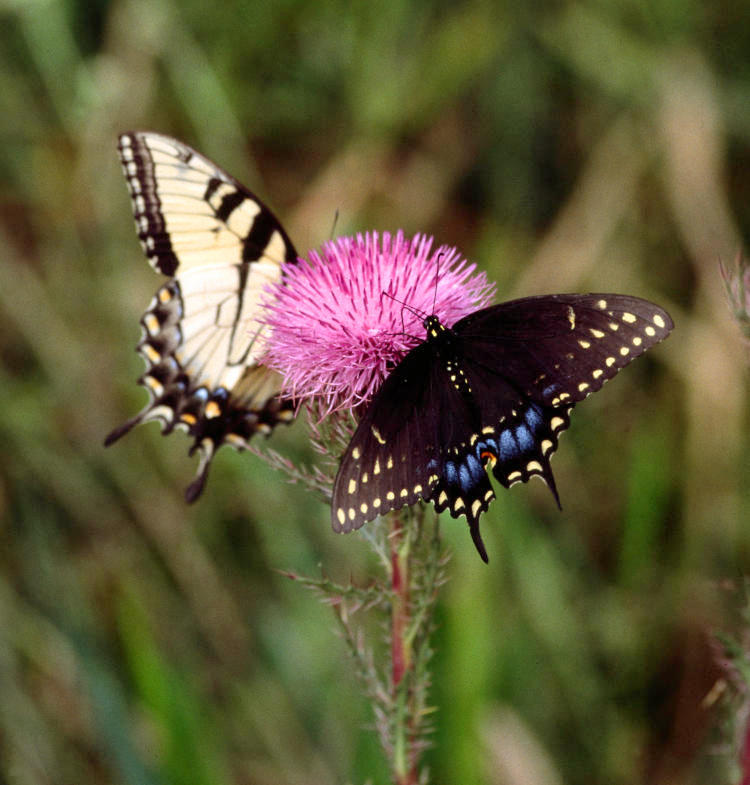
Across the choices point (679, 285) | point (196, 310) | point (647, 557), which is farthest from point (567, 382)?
point (679, 285)

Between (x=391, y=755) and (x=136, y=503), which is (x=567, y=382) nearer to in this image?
(x=391, y=755)

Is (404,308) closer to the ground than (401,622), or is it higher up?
higher up

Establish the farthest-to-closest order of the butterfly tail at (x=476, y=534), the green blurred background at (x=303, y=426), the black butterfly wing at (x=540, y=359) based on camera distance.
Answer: the green blurred background at (x=303, y=426), the black butterfly wing at (x=540, y=359), the butterfly tail at (x=476, y=534)

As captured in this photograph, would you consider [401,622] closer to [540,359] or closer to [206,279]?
[540,359]

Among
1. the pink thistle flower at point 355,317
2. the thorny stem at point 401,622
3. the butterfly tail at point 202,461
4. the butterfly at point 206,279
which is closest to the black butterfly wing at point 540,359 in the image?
the pink thistle flower at point 355,317

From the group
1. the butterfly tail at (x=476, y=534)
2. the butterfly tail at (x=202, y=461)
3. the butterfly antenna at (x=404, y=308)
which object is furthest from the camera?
the butterfly tail at (x=202, y=461)

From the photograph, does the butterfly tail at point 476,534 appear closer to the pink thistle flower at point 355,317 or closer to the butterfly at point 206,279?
the pink thistle flower at point 355,317

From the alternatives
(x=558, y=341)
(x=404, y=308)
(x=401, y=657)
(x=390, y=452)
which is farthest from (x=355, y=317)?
(x=401, y=657)
